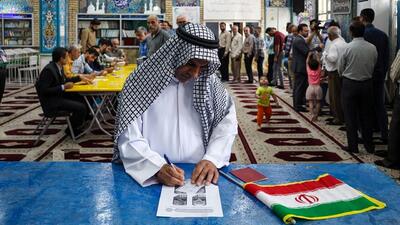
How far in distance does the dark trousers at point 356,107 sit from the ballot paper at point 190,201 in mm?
4103

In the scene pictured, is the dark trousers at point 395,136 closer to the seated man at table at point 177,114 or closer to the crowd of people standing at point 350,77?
the crowd of people standing at point 350,77

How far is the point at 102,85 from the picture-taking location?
267 inches

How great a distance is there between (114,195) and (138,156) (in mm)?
332

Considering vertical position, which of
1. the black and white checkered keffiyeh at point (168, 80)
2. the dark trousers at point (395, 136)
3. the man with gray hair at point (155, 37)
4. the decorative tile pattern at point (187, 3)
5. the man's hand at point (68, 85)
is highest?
the decorative tile pattern at point (187, 3)

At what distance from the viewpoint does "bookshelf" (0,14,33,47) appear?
16.7 m

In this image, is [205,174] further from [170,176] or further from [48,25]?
[48,25]

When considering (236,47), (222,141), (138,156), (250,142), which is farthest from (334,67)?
(236,47)

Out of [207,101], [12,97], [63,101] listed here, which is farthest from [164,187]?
[12,97]

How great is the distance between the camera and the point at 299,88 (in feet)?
29.8

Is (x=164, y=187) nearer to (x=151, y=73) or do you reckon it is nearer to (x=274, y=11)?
(x=151, y=73)

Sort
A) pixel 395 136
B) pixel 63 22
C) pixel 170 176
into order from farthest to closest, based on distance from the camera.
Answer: pixel 63 22, pixel 395 136, pixel 170 176

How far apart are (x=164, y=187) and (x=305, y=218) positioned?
0.61 m

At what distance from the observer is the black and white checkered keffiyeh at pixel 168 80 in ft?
7.74

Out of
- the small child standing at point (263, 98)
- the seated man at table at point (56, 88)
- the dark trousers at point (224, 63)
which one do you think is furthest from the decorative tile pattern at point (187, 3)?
the seated man at table at point (56, 88)
